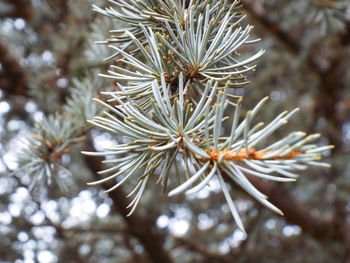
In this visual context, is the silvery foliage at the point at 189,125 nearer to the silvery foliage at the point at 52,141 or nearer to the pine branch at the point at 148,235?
the silvery foliage at the point at 52,141

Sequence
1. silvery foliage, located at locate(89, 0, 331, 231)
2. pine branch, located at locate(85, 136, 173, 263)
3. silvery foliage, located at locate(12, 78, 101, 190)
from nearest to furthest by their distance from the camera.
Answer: silvery foliage, located at locate(89, 0, 331, 231), silvery foliage, located at locate(12, 78, 101, 190), pine branch, located at locate(85, 136, 173, 263)

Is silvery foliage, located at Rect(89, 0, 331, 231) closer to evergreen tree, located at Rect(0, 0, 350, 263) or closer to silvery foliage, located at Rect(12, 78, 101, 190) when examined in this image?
evergreen tree, located at Rect(0, 0, 350, 263)

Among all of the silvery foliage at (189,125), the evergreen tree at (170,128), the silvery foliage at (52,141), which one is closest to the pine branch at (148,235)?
the evergreen tree at (170,128)

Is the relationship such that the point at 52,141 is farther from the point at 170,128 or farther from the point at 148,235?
the point at 148,235

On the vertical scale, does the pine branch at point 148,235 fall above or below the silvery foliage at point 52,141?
below

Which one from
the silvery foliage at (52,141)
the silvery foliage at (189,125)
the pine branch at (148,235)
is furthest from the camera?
the pine branch at (148,235)

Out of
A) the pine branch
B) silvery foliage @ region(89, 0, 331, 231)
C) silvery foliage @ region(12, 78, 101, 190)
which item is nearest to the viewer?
silvery foliage @ region(89, 0, 331, 231)

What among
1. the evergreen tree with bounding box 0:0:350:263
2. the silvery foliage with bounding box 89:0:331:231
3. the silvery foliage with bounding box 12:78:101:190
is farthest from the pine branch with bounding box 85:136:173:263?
the silvery foliage with bounding box 89:0:331:231

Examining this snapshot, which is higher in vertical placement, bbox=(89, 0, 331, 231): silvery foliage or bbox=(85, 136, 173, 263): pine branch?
bbox=(89, 0, 331, 231): silvery foliage

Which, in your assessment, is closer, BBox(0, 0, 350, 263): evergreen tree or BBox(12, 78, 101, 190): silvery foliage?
BBox(0, 0, 350, 263): evergreen tree

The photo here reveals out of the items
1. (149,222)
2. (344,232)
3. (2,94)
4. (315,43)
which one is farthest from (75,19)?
(344,232)

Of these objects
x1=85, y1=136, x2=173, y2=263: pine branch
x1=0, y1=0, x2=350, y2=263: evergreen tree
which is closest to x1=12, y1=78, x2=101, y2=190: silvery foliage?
x1=0, y1=0, x2=350, y2=263: evergreen tree

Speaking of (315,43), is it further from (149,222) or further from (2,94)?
(2,94)
